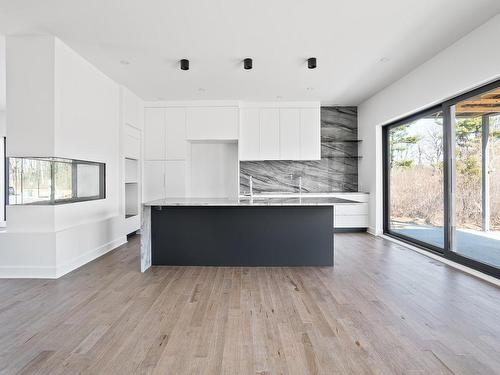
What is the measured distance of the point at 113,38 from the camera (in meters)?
3.53

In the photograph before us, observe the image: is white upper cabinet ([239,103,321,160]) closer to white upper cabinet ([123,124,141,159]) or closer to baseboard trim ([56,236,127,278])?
white upper cabinet ([123,124,141,159])

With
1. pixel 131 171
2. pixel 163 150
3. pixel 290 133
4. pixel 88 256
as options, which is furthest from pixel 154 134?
pixel 88 256

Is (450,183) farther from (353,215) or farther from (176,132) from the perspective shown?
(176,132)

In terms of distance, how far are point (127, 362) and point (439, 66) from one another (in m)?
4.65

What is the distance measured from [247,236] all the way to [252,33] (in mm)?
2411

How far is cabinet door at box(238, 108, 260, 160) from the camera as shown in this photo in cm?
643

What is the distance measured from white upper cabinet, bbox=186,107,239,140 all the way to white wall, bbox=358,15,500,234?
270 centimetres

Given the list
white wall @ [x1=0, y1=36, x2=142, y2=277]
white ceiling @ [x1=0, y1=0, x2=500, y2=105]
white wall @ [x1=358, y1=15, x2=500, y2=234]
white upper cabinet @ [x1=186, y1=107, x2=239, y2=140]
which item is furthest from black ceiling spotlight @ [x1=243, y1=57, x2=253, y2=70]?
white wall @ [x1=358, y1=15, x2=500, y2=234]

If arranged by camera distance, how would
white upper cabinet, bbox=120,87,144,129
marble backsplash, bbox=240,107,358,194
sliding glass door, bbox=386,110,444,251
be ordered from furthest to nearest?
1. marble backsplash, bbox=240,107,358,194
2. white upper cabinet, bbox=120,87,144,129
3. sliding glass door, bbox=386,110,444,251

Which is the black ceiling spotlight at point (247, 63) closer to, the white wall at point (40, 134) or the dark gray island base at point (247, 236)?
the dark gray island base at point (247, 236)

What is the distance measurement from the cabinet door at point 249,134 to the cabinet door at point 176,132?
1.18 metres

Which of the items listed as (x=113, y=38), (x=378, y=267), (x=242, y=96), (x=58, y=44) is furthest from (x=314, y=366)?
(x=242, y=96)

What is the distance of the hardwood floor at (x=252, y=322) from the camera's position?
6.12 ft

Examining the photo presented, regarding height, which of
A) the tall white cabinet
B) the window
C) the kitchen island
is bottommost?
the kitchen island
